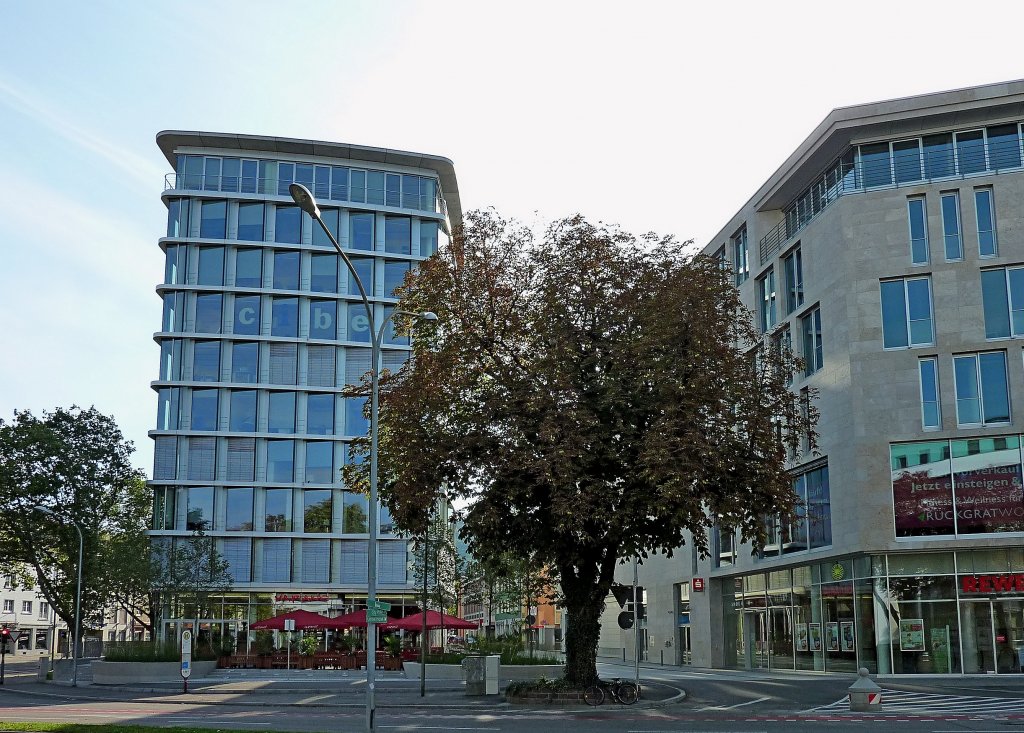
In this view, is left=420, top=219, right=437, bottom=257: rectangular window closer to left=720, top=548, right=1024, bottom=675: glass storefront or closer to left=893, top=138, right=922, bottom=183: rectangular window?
left=893, top=138, right=922, bottom=183: rectangular window

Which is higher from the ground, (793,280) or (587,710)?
(793,280)

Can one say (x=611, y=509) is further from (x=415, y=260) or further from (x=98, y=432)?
(x=415, y=260)

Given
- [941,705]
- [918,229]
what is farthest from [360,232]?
[941,705]

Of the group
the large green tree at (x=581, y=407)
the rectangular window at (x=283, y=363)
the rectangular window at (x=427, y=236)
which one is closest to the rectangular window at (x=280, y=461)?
the rectangular window at (x=283, y=363)

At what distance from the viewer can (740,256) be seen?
5434 centimetres

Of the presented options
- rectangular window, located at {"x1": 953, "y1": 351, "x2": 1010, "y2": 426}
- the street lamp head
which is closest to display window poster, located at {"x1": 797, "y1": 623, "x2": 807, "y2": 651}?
rectangular window, located at {"x1": 953, "y1": 351, "x2": 1010, "y2": 426}

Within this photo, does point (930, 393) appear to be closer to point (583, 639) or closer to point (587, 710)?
point (583, 639)

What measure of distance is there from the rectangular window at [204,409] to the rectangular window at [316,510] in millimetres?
7602

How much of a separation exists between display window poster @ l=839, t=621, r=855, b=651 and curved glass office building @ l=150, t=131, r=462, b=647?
34410 mm

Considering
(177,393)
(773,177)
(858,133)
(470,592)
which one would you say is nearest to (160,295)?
(177,393)

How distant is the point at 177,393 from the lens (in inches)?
2793

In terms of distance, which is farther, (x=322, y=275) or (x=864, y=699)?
(x=322, y=275)

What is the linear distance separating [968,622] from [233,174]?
5437 cm

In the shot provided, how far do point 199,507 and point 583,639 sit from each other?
46.0 metres
